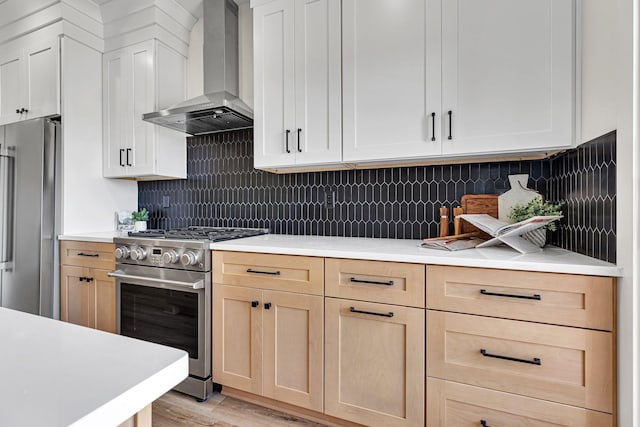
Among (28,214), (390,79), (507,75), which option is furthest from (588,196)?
(28,214)

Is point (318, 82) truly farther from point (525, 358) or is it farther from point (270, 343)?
point (525, 358)

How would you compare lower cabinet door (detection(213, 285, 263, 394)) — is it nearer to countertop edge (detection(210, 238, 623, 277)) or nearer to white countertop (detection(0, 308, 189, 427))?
countertop edge (detection(210, 238, 623, 277))

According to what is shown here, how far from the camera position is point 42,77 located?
101 inches

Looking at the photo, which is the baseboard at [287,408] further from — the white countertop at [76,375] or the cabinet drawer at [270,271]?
the white countertop at [76,375]

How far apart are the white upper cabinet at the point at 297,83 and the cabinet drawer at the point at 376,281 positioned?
69 centimetres

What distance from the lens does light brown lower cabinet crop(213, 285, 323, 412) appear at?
1642mm

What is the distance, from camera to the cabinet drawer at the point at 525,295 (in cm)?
114

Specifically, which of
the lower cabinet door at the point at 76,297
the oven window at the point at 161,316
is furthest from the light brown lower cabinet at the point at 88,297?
the oven window at the point at 161,316

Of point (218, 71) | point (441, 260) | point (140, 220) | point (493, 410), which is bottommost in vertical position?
point (493, 410)

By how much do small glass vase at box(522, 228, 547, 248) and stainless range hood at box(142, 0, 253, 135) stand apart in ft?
6.06

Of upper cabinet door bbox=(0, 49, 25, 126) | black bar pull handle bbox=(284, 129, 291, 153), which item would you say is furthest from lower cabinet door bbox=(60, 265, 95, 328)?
black bar pull handle bbox=(284, 129, 291, 153)

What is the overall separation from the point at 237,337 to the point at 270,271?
1.50 feet

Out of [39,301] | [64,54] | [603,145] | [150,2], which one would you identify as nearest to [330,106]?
[603,145]

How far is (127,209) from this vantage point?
9.75 ft
